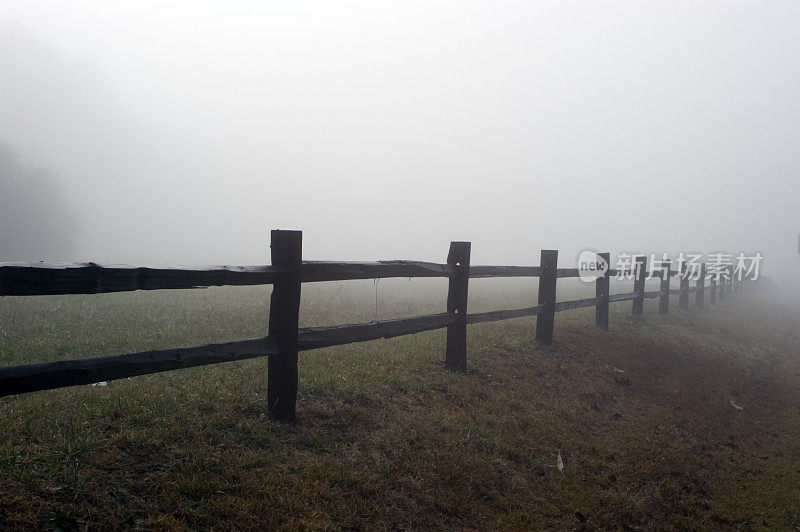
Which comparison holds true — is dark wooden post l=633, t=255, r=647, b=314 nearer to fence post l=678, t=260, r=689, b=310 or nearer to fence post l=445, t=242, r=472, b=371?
fence post l=678, t=260, r=689, b=310

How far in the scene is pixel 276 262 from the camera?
4496mm

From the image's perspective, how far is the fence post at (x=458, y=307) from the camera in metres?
7.07

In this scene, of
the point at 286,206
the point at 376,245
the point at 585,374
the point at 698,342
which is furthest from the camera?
the point at 286,206

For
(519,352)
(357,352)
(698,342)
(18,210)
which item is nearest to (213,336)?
(357,352)

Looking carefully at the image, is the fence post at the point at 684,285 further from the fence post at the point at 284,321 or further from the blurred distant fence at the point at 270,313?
the fence post at the point at 284,321

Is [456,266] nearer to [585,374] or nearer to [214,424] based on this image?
[585,374]

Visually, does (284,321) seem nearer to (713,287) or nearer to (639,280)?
(639,280)

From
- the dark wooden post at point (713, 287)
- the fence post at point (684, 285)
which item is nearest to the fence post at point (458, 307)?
the fence post at point (684, 285)

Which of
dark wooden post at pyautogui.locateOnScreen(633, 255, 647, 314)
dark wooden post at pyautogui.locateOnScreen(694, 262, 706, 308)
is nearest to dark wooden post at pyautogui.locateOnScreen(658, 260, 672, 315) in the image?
dark wooden post at pyautogui.locateOnScreen(633, 255, 647, 314)

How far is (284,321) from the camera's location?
4.53 m

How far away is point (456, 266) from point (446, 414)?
2.26m

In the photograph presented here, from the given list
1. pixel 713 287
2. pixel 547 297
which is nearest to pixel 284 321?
pixel 547 297

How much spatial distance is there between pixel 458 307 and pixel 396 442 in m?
2.76

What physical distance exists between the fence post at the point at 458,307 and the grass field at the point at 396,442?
233mm
